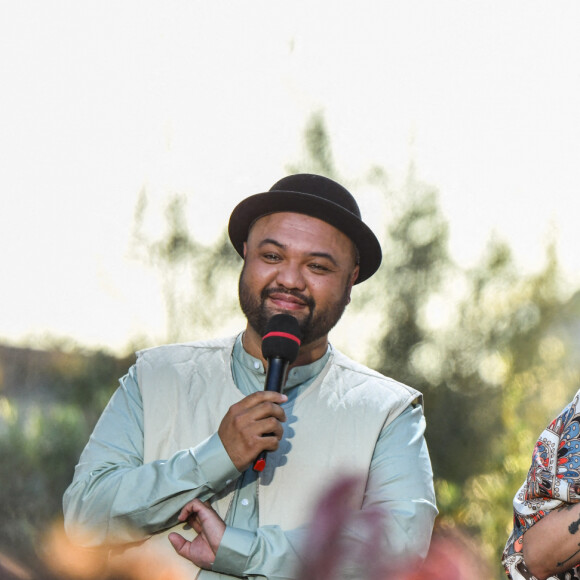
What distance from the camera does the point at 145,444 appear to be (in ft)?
8.32

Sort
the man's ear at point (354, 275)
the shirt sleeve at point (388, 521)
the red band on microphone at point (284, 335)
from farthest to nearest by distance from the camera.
Result: the man's ear at point (354, 275) < the red band on microphone at point (284, 335) < the shirt sleeve at point (388, 521)

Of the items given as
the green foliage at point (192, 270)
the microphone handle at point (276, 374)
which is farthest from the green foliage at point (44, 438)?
the microphone handle at point (276, 374)

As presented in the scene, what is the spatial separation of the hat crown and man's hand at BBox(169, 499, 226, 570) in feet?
3.23

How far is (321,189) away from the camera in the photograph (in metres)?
2.74

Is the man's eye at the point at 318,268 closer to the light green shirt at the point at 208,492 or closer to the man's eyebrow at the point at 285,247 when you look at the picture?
the man's eyebrow at the point at 285,247

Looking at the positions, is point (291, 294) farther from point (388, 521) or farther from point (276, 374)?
point (388, 521)

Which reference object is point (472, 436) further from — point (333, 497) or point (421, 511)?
point (333, 497)

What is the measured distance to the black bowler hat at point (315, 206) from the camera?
8.85ft

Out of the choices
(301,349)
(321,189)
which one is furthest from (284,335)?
(321,189)

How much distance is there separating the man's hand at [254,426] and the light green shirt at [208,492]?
0.06m

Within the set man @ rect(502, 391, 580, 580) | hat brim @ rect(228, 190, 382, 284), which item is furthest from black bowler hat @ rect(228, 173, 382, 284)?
man @ rect(502, 391, 580, 580)

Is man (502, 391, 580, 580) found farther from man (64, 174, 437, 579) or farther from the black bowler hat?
the black bowler hat

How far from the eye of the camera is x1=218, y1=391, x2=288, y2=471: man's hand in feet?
7.10

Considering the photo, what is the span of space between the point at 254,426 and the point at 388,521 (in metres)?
0.45
